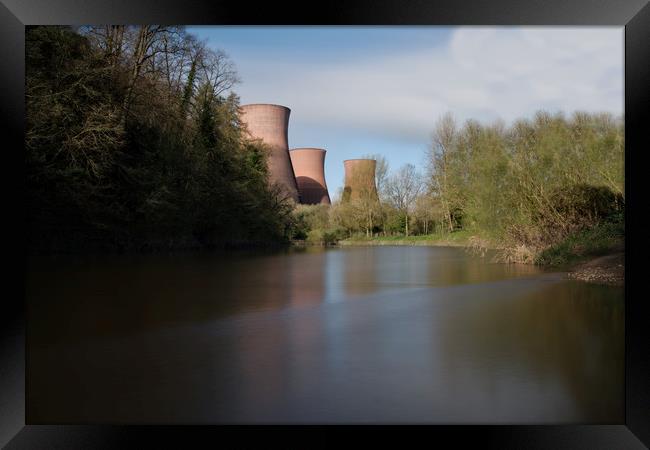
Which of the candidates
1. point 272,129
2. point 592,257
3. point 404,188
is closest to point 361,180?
point 404,188

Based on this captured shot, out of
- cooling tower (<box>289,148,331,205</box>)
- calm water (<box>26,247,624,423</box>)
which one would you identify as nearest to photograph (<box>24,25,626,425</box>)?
calm water (<box>26,247,624,423</box>)

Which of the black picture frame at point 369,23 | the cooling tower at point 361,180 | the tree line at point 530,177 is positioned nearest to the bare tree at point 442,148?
the tree line at point 530,177

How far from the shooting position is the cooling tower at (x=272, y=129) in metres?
18.6

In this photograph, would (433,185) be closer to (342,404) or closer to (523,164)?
(523,164)

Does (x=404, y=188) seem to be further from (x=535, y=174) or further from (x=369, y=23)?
(x=369, y=23)

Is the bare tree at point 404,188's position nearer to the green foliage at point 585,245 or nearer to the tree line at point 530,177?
the tree line at point 530,177

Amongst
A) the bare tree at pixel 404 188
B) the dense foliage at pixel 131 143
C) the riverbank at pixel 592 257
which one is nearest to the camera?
the riverbank at pixel 592 257

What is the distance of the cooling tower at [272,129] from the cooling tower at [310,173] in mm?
2917

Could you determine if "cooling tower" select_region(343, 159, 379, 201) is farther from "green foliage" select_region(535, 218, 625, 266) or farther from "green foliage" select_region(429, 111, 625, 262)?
"green foliage" select_region(535, 218, 625, 266)

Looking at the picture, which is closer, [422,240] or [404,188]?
[404,188]

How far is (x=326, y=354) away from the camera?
3.51 metres

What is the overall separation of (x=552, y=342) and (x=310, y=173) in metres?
20.1

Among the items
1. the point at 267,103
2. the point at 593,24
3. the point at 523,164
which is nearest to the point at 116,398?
the point at 593,24

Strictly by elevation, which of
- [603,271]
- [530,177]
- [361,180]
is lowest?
[603,271]
